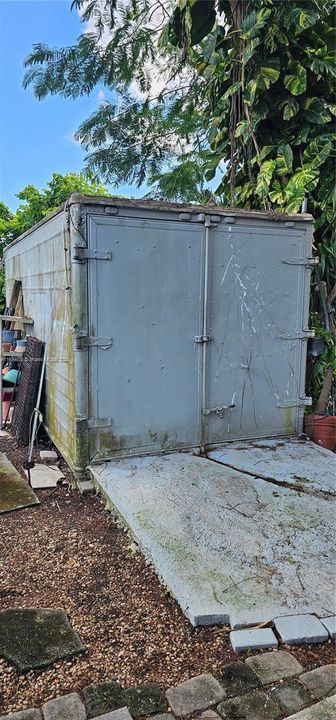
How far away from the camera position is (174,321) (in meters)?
3.55

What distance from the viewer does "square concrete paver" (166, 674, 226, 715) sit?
5.04ft

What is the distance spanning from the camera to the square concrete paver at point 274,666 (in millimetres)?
1665

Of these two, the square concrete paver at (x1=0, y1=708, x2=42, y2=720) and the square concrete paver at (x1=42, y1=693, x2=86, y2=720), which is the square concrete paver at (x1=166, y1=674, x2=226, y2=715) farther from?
the square concrete paver at (x1=0, y1=708, x2=42, y2=720)

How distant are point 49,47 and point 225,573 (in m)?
6.80

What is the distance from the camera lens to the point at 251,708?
5.01ft

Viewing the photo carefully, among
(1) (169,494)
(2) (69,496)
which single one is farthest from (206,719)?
(2) (69,496)

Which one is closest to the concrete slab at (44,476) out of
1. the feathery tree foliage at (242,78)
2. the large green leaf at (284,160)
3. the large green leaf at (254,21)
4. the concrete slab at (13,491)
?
the concrete slab at (13,491)

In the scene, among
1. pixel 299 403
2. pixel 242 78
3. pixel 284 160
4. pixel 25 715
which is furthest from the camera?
pixel 242 78

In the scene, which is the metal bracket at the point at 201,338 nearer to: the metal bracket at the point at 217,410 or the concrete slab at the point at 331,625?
the metal bracket at the point at 217,410

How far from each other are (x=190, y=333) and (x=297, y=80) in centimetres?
256

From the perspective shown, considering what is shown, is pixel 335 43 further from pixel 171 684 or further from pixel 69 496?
pixel 171 684

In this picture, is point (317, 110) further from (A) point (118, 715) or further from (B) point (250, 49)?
(A) point (118, 715)

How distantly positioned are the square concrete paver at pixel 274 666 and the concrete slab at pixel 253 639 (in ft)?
0.11

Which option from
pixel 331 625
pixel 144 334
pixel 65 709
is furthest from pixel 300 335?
pixel 65 709
